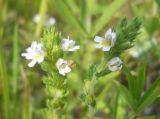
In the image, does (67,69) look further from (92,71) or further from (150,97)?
(150,97)

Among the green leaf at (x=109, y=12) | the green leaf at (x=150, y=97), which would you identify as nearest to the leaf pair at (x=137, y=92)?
the green leaf at (x=150, y=97)

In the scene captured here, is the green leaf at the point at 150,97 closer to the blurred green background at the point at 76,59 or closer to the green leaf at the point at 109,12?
the blurred green background at the point at 76,59

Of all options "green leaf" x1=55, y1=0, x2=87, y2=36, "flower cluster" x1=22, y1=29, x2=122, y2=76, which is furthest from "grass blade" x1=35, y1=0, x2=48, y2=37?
"flower cluster" x1=22, y1=29, x2=122, y2=76

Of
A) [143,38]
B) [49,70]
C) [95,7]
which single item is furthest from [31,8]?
[49,70]

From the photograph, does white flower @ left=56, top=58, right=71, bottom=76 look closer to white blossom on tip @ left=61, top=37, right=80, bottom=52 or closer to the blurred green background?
white blossom on tip @ left=61, top=37, right=80, bottom=52

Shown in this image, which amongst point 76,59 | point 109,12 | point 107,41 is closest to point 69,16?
point 109,12

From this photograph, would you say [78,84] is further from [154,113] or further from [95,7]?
[95,7]
